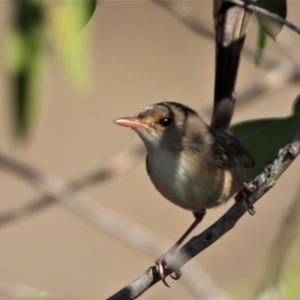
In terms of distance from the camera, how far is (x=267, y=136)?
2.59 meters

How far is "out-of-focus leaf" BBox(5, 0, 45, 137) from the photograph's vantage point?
2033 millimetres

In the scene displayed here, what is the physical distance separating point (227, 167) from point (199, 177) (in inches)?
5.7

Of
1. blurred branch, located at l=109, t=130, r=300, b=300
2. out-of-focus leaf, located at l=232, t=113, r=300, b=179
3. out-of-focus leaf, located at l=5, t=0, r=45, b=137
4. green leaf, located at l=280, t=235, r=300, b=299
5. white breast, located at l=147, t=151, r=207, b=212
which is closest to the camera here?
out-of-focus leaf, located at l=5, t=0, r=45, b=137

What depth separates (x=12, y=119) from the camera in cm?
213

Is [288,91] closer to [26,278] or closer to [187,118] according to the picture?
[26,278]

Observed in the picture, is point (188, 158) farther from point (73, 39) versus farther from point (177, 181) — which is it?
point (73, 39)

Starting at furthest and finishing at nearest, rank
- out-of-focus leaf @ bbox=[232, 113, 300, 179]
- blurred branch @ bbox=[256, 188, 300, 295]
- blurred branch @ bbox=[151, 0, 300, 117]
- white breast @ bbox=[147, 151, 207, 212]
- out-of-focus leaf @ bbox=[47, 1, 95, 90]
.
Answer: blurred branch @ bbox=[151, 0, 300, 117] < white breast @ bbox=[147, 151, 207, 212] < blurred branch @ bbox=[256, 188, 300, 295] < out-of-focus leaf @ bbox=[232, 113, 300, 179] < out-of-focus leaf @ bbox=[47, 1, 95, 90]

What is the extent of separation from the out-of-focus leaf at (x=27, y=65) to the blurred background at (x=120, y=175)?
408 cm

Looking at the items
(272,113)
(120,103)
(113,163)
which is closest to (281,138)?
(113,163)

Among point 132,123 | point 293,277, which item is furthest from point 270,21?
point 293,277

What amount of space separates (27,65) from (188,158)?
3.67ft

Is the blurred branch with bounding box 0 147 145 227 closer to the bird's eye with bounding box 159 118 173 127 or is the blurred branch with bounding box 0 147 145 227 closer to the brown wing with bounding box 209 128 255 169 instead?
the bird's eye with bounding box 159 118 173 127

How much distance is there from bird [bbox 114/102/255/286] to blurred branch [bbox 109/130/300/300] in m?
0.46

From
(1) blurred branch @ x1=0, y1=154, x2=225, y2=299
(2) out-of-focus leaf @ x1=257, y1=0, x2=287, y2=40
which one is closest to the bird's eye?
(2) out-of-focus leaf @ x1=257, y1=0, x2=287, y2=40
